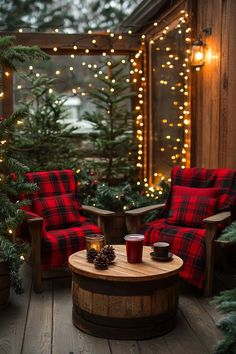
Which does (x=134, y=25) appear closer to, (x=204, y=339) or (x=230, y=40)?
(x=230, y=40)

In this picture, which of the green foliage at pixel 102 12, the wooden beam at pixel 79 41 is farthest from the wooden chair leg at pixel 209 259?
the green foliage at pixel 102 12

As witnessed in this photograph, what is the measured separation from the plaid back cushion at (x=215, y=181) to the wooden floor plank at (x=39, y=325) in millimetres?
1396

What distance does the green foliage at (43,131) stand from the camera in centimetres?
600

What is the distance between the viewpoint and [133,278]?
294 cm

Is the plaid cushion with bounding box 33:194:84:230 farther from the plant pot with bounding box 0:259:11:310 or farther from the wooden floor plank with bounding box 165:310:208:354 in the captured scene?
the wooden floor plank with bounding box 165:310:208:354

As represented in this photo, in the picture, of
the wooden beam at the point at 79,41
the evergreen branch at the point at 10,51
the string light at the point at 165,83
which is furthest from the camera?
the wooden beam at the point at 79,41

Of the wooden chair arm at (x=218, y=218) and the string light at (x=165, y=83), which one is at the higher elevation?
the string light at (x=165, y=83)

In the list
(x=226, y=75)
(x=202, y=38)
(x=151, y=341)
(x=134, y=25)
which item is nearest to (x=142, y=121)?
(x=134, y=25)

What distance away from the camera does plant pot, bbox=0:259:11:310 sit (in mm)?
3500

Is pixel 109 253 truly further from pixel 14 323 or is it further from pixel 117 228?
pixel 117 228

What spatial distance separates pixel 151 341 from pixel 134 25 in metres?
4.34

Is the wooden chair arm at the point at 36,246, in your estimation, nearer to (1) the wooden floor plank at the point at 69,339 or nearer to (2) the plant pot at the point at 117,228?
(1) the wooden floor plank at the point at 69,339

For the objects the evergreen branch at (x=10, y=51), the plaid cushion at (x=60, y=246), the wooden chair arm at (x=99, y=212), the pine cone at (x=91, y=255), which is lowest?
the plaid cushion at (x=60, y=246)

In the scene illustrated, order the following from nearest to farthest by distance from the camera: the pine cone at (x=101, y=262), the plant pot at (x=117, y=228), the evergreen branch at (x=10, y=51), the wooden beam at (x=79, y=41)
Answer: the pine cone at (x=101, y=262) → the evergreen branch at (x=10, y=51) → the plant pot at (x=117, y=228) → the wooden beam at (x=79, y=41)
